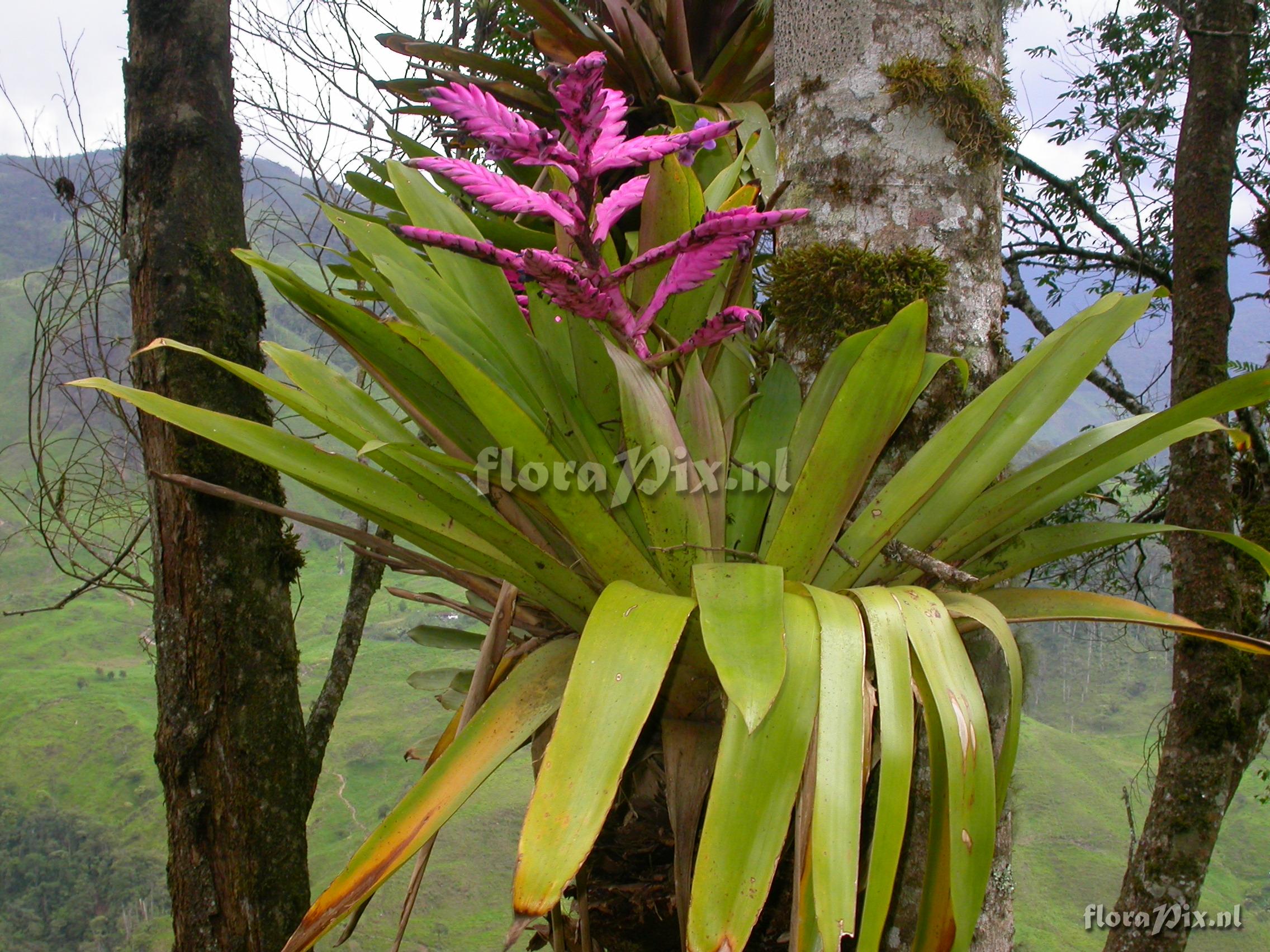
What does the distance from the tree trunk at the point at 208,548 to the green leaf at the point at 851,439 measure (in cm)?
105

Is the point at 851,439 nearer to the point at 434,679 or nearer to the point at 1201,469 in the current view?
the point at 434,679

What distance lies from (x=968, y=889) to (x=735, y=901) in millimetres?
231

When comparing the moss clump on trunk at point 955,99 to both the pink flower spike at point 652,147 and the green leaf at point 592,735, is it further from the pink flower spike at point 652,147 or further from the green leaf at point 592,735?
the green leaf at point 592,735

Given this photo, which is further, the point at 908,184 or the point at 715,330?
the point at 908,184

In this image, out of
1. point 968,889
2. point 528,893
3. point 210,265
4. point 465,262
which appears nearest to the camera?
point 528,893

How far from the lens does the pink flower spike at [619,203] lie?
0.86m

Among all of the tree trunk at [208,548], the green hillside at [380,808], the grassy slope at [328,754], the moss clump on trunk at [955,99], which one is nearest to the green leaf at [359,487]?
the tree trunk at [208,548]

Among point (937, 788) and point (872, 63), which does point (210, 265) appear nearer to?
point (872, 63)

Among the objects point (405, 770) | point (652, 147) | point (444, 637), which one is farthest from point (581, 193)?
point (405, 770)

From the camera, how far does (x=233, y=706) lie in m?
1.38

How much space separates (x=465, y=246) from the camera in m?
0.76

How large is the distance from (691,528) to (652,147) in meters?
0.39

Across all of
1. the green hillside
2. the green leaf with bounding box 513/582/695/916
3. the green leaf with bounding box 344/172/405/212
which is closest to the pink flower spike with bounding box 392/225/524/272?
the green leaf with bounding box 513/582/695/916

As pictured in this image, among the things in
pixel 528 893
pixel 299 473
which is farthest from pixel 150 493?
pixel 528 893
